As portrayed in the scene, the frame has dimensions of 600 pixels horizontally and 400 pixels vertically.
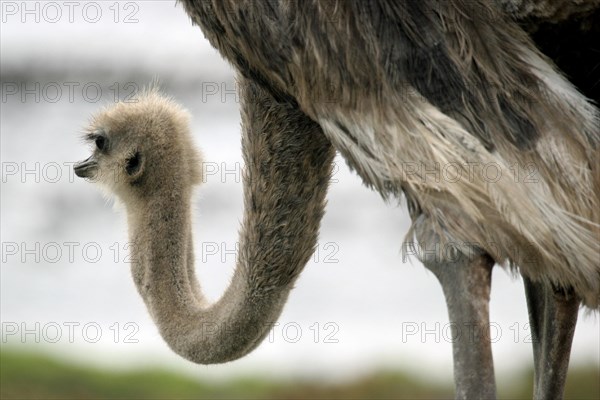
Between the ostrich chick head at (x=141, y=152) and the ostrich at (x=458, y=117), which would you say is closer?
the ostrich at (x=458, y=117)

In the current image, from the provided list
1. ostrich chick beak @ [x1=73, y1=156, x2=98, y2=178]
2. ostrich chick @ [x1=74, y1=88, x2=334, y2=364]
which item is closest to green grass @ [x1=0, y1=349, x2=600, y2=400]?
ostrich chick beak @ [x1=73, y1=156, x2=98, y2=178]

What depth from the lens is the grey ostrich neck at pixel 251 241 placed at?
4664mm

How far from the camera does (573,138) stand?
4133 mm

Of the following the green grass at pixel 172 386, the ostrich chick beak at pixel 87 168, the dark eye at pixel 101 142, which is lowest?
the ostrich chick beak at pixel 87 168

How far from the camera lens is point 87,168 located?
543cm

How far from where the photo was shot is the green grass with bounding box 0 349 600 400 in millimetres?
9305

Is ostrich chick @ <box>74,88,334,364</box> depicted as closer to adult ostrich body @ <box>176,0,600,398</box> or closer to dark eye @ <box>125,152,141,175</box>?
dark eye @ <box>125,152,141,175</box>

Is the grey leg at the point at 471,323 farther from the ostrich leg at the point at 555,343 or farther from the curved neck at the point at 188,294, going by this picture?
the curved neck at the point at 188,294

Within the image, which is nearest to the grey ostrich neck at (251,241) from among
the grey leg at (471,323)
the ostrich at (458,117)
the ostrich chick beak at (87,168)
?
the ostrich chick beak at (87,168)

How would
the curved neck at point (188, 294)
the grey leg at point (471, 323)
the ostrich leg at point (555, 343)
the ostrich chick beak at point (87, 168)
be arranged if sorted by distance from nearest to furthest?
1. the grey leg at point (471, 323)
2. the ostrich leg at point (555, 343)
3. the curved neck at point (188, 294)
4. the ostrich chick beak at point (87, 168)

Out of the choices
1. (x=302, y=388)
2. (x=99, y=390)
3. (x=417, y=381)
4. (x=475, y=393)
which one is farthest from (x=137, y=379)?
(x=475, y=393)

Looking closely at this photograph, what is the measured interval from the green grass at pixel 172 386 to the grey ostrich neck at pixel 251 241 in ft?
13.7

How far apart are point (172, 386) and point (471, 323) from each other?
589 centimetres

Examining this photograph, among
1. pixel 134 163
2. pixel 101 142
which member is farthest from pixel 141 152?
pixel 101 142
